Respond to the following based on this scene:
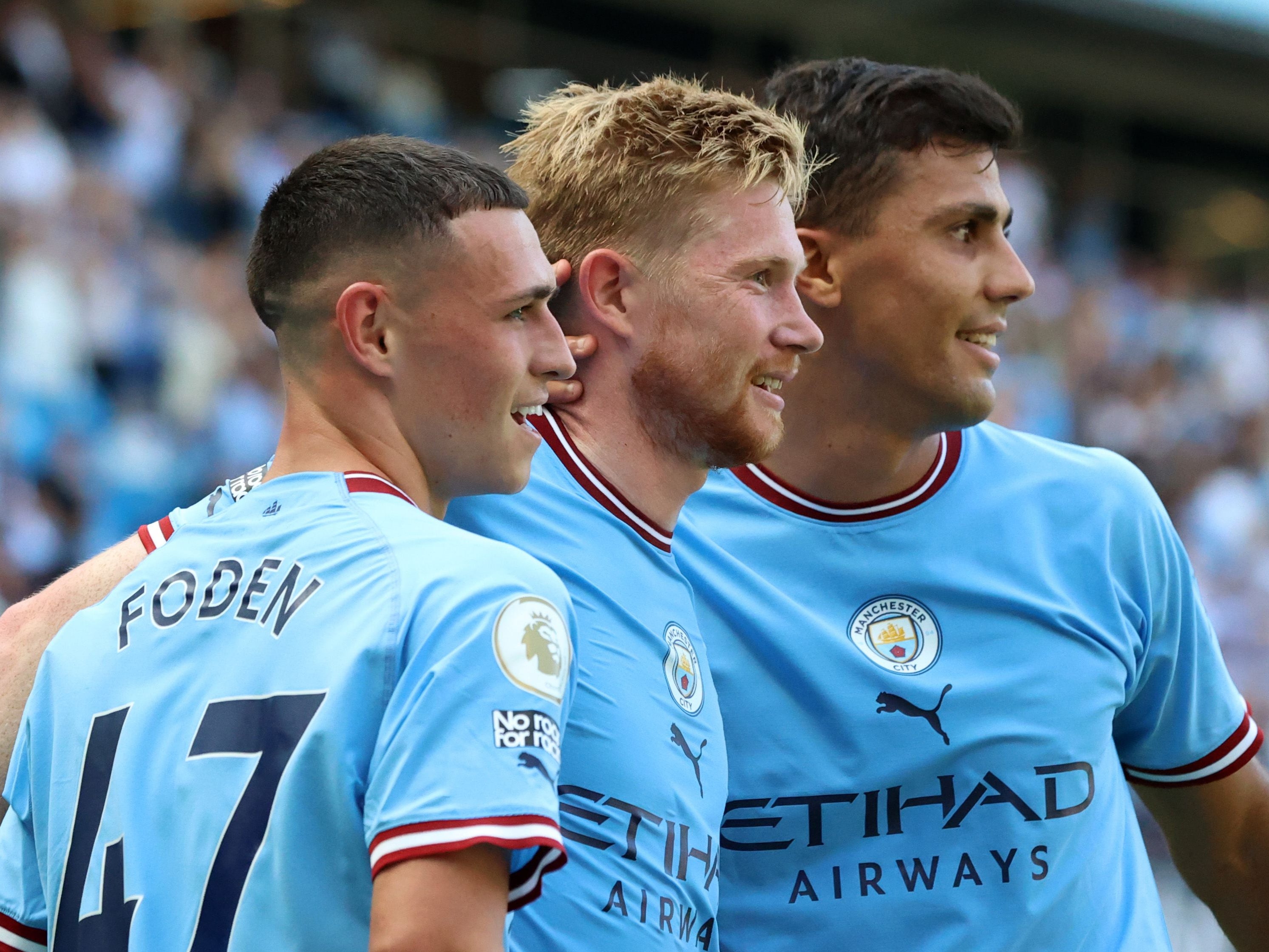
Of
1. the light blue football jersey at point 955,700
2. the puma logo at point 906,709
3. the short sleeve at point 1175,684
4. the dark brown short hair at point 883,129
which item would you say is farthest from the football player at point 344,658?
the short sleeve at point 1175,684

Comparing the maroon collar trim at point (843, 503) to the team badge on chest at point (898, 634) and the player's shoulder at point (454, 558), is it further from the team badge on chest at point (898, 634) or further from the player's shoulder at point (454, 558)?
the player's shoulder at point (454, 558)

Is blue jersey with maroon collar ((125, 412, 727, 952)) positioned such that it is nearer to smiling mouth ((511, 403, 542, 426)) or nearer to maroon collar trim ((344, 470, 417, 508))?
smiling mouth ((511, 403, 542, 426))

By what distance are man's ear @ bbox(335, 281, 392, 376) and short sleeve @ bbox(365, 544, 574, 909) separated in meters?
0.42

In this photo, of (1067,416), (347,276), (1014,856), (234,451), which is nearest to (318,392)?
(347,276)

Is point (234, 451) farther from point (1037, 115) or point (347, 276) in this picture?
point (1037, 115)

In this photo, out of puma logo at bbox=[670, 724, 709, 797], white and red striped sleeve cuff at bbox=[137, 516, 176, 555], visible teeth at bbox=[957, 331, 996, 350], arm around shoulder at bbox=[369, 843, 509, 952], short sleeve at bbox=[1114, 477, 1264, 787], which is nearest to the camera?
arm around shoulder at bbox=[369, 843, 509, 952]

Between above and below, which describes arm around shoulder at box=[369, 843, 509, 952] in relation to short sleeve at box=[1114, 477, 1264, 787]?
above

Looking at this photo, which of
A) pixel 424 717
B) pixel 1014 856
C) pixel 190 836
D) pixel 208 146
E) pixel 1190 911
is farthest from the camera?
pixel 208 146

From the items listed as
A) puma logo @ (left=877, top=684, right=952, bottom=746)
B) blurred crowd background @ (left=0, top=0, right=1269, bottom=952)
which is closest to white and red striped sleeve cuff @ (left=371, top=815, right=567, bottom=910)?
puma logo @ (left=877, top=684, right=952, bottom=746)

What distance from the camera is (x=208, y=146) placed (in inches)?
401

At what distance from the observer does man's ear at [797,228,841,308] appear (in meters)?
3.03

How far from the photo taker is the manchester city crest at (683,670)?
237 centimetres

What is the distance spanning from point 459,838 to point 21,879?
0.82 meters

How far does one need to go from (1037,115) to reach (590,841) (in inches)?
673
